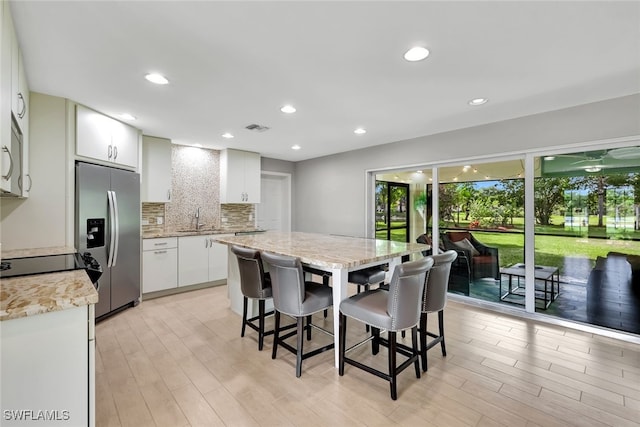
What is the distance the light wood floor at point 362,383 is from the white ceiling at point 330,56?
2389 millimetres

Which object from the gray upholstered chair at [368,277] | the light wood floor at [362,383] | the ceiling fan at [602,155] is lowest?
the light wood floor at [362,383]

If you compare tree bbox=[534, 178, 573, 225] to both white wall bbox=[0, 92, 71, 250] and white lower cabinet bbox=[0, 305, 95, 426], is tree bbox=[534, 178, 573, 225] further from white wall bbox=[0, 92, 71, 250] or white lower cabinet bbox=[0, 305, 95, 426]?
white wall bbox=[0, 92, 71, 250]

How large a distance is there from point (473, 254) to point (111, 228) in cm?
465

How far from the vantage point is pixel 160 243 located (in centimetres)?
425

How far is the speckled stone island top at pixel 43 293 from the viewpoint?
1.18 m

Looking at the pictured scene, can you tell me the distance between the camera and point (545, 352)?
104 inches

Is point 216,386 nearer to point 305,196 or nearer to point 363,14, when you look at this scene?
point 363,14

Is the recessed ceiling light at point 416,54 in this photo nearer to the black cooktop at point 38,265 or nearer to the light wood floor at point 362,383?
the light wood floor at point 362,383

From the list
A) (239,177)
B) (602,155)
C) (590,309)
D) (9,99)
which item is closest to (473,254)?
(590,309)

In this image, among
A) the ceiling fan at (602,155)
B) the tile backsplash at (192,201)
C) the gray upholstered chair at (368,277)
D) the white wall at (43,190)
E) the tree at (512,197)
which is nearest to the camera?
the white wall at (43,190)

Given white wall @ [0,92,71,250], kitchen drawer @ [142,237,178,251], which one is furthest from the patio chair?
white wall @ [0,92,71,250]

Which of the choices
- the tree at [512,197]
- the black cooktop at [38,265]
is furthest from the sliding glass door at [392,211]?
the black cooktop at [38,265]

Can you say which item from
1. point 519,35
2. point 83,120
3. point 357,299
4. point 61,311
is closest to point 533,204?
point 519,35

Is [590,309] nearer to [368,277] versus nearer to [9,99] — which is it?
[368,277]
